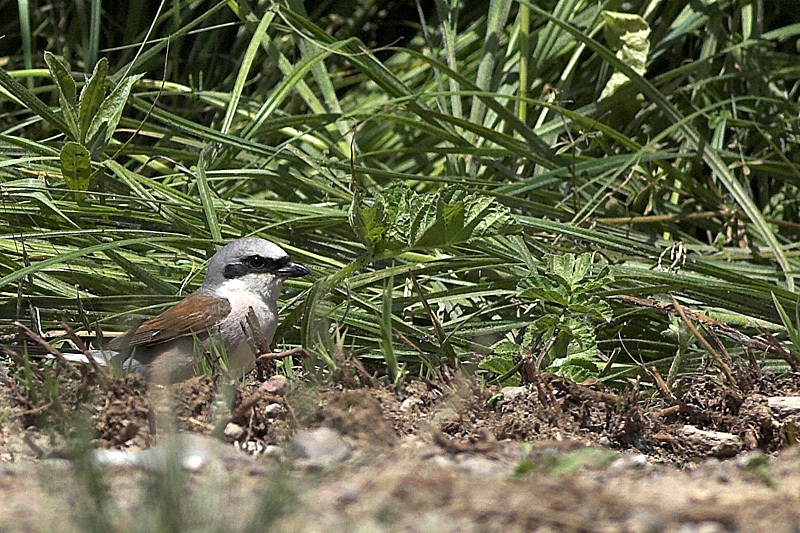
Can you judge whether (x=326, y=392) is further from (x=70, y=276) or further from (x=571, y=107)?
(x=571, y=107)

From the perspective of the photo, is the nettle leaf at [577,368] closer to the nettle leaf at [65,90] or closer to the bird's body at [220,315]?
the bird's body at [220,315]

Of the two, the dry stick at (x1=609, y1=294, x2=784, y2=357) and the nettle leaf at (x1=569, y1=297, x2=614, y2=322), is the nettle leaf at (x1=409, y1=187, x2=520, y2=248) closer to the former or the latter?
the nettle leaf at (x1=569, y1=297, x2=614, y2=322)

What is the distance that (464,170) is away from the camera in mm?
5547

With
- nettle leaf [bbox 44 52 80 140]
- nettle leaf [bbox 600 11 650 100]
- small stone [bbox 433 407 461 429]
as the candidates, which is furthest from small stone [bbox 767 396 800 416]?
nettle leaf [bbox 44 52 80 140]

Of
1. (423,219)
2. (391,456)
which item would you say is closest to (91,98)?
(423,219)

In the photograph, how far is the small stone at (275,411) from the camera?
2.75m

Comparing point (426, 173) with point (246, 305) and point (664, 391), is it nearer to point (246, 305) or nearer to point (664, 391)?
point (246, 305)

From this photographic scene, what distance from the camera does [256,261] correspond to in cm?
419

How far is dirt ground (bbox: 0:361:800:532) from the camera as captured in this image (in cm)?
174

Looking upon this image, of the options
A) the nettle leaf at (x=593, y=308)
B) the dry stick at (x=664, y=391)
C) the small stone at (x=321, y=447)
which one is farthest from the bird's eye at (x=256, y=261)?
→ the small stone at (x=321, y=447)

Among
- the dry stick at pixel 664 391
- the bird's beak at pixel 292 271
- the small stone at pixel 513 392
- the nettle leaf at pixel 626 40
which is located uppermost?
the nettle leaf at pixel 626 40

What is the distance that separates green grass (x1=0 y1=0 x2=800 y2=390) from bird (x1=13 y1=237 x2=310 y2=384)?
0.11 m

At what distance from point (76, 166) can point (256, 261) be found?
873 millimetres

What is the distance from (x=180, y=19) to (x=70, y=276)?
2.22 meters
